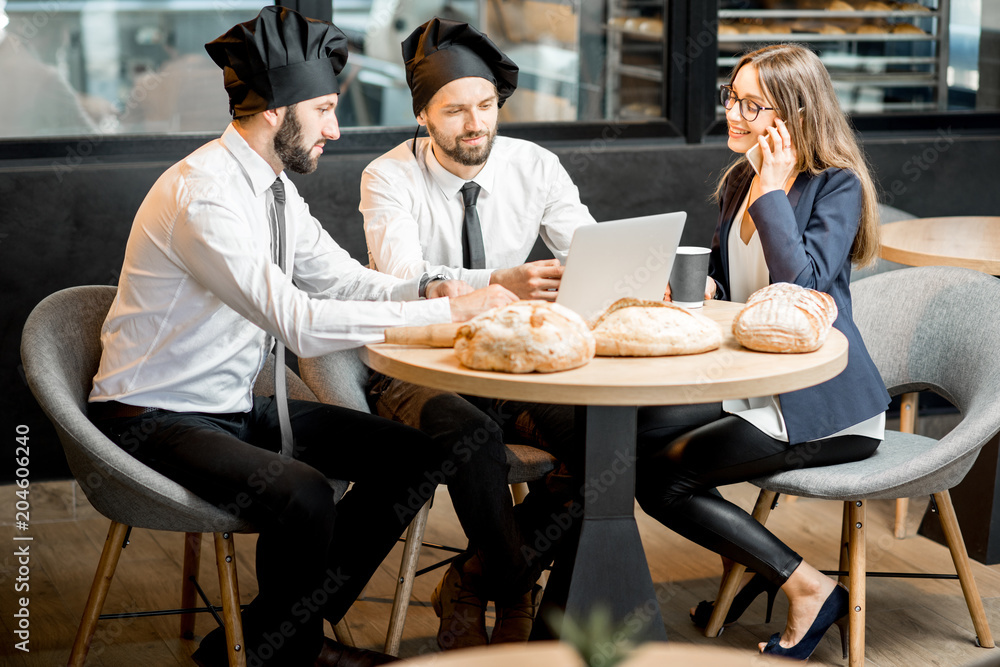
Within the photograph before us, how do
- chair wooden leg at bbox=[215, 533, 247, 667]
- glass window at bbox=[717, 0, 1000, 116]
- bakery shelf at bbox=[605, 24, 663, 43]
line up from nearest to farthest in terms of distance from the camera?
chair wooden leg at bbox=[215, 533, 247, 667] → bakery shelf at bbox=[605, 24, 663, 43] → glass window at bbox=[717, 0, 1000, 116]

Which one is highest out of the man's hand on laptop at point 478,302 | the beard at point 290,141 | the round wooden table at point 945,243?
the beard at point 290,141

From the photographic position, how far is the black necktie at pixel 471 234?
98.3 inches

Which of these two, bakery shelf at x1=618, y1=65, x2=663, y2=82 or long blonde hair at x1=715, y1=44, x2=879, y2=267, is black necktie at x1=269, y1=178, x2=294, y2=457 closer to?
long blonde hair at x1=715, y1=44, x2=879, y2=267

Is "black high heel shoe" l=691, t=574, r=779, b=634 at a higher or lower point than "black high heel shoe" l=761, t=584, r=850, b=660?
lower

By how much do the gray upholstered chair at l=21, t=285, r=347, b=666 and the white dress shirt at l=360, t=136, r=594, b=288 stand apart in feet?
2.06

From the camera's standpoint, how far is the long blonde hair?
2268mm

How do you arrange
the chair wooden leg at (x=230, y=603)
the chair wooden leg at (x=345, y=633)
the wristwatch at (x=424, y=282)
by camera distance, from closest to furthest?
the chair wooden leg at (x=230, y=603) → the wristwatch at (x=424, y=282) → the chair wooden leg at (x=345, y=633)

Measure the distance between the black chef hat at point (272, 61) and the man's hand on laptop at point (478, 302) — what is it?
1.95 ft

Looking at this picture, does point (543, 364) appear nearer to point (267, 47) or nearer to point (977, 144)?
point (267, 47)

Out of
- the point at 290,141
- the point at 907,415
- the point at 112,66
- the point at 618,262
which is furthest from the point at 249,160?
the point at 112,66

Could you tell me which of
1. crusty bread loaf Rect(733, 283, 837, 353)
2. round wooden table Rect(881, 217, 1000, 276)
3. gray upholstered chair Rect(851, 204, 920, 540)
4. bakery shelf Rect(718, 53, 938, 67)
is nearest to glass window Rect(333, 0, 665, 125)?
bakery shelf Rect(718, 53, 938, 67)

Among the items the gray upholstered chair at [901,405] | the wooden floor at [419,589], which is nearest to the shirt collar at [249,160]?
the wooden floor at [419,589]

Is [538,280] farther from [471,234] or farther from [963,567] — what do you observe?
[963,567]

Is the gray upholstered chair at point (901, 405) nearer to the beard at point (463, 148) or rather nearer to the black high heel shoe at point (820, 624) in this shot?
the black high heel shoe at point (820, 624)
